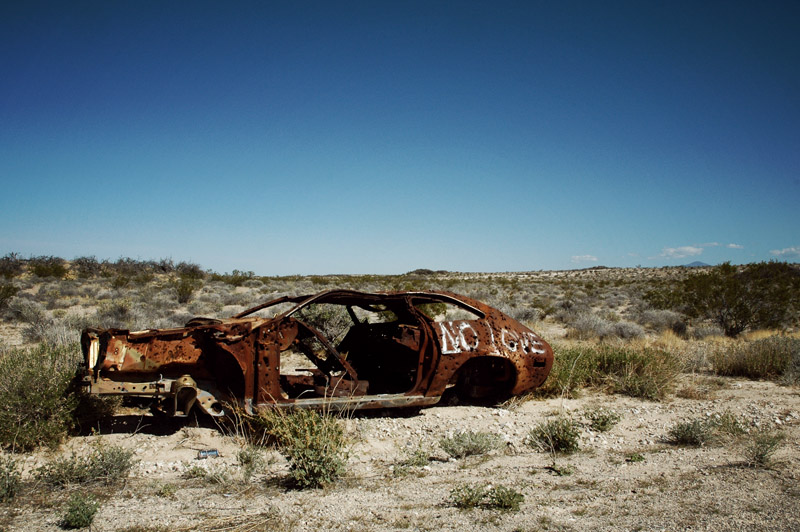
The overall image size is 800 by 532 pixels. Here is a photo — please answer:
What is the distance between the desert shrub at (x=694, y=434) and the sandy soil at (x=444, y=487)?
0.14 m

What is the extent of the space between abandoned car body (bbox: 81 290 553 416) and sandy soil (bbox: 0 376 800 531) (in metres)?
0.46

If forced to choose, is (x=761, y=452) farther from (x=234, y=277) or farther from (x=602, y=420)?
(x=234, y=277)

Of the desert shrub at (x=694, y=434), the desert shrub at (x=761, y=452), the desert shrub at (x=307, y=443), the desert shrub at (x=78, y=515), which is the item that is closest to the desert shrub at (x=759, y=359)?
the desert shrub at (x=694, y=434)

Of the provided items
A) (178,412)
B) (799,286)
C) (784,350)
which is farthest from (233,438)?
(799,286)

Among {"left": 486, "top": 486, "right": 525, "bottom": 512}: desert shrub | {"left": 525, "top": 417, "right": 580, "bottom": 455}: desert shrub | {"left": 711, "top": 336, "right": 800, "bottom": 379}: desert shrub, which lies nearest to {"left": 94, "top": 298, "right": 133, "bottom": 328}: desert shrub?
{"left": 525, "top": 417, "right": 580, "bottom": 455}: desert shrub

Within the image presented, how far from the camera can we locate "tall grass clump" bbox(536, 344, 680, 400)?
279 inches

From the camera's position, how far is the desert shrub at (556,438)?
4887 millimetres

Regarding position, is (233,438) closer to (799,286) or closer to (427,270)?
(799,286)

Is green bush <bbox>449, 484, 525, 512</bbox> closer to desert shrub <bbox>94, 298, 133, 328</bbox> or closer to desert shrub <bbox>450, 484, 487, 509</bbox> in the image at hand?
desert shrub <bbox>450, 484, 487, 509</bbox>

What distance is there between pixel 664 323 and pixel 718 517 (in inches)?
535

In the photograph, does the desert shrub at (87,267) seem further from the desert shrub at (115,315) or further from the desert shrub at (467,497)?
the desert shrub at (467,497)

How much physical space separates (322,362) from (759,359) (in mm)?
7204

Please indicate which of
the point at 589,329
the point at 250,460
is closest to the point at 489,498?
the point at 250,460

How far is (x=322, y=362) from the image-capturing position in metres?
6.54
